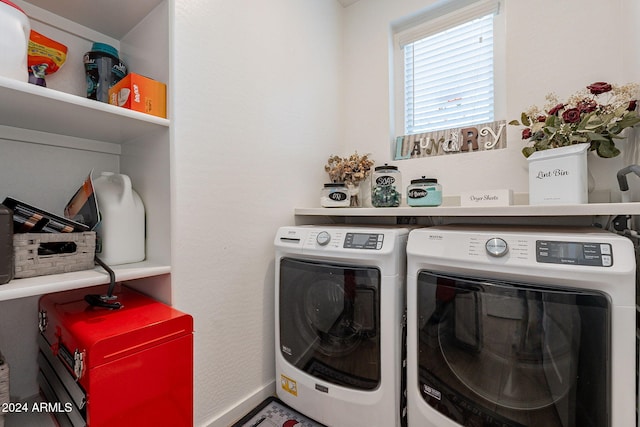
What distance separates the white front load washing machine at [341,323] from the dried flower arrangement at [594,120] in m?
0.76

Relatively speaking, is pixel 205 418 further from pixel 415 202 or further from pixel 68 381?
pixel 415 202

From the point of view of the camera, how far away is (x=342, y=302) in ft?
3.98

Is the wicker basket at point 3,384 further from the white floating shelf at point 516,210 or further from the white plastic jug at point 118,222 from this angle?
the white floating shelf at point 516,210

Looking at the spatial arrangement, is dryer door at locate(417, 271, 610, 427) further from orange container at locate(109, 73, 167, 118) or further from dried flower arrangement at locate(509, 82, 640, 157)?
orange container at locate(109, 73, 167, 118)

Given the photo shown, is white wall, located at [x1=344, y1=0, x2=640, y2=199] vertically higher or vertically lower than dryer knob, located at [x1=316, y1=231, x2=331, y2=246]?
higher

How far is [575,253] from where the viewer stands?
821 mm

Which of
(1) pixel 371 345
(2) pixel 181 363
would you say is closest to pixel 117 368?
(2) pixel 181 363

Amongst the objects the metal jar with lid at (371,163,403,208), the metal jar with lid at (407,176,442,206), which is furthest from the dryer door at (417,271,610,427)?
the metal jar with lid at (371,163,403,208)

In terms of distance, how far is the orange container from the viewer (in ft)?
3.22

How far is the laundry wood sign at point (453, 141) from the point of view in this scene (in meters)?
1.57

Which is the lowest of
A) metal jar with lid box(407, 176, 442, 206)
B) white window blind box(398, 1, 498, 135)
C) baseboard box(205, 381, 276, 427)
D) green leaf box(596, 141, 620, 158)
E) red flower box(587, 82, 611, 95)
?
baseboard box(205, 381, 276, 427)

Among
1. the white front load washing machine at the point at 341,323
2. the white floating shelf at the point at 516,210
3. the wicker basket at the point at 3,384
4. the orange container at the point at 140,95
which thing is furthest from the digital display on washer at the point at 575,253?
the wicker basket at the point at 3,384

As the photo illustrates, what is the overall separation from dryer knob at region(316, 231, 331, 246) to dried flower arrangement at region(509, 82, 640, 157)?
1020 mm

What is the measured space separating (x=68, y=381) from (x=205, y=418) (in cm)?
56
